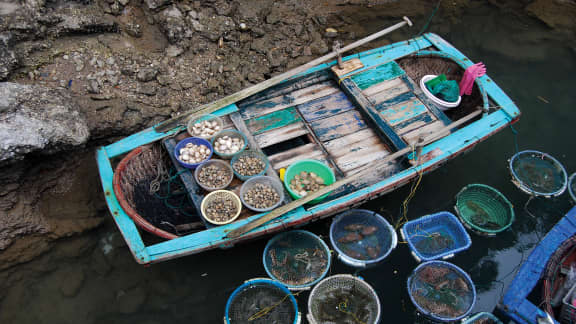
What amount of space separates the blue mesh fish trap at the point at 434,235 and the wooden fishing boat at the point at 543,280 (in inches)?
38.5

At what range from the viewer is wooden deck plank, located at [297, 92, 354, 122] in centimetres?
554

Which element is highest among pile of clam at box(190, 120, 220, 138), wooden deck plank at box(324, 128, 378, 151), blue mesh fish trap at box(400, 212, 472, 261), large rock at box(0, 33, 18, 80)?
large rock at box(0, 33, 18, 80)

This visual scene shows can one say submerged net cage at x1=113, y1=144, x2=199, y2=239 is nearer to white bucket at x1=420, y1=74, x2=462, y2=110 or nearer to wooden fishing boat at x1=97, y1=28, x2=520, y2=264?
wooden fishing boat at x1=97, y1=28, x2=520, y2=264

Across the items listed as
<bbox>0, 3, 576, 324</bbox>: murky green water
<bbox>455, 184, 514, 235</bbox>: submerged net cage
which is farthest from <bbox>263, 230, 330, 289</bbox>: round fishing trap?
<bbox>455, 184, 514, 235</bbox>: submerged net cage

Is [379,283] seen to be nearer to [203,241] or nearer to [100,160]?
[203,241]

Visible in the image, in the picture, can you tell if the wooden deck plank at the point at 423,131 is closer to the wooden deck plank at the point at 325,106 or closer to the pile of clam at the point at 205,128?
the wooden deck plank at the point at 325,106

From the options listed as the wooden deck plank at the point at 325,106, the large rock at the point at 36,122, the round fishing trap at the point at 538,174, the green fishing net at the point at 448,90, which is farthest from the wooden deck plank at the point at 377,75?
the large rock at the point at 36,122

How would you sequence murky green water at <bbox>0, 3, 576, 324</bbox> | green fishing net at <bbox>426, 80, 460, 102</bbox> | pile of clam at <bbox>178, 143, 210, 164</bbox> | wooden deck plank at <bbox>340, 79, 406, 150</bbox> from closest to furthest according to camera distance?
1. pile of clam at <bbox>178, 143, 210, 164</bbox>
2. murky green water at <bbox>0, 3, 576, 324</bbox>
3. wooden deck plank at <bbox>340, 79, 406, 150</bbox>
4. green fishing net at <bbox>426, 80, 460, 102</bbox>

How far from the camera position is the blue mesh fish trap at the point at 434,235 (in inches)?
211

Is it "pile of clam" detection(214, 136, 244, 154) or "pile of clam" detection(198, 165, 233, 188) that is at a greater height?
"pile of clam" detection(214, 136, 244, 154)

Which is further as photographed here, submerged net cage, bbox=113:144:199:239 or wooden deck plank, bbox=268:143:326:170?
wooden deck plank, bbox=268:143:326:170

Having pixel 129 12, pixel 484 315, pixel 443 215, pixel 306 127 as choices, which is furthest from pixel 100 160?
pixel 484 315

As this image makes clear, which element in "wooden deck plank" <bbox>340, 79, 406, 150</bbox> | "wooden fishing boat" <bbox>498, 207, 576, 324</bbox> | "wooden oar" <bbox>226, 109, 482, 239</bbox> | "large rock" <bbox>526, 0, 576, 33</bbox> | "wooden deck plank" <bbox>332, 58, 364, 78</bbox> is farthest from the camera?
"large rock" <bbox>526, 0, 576, 33</bbox>

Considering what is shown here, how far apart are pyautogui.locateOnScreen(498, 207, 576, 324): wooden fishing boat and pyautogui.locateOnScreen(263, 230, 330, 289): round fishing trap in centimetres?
220
